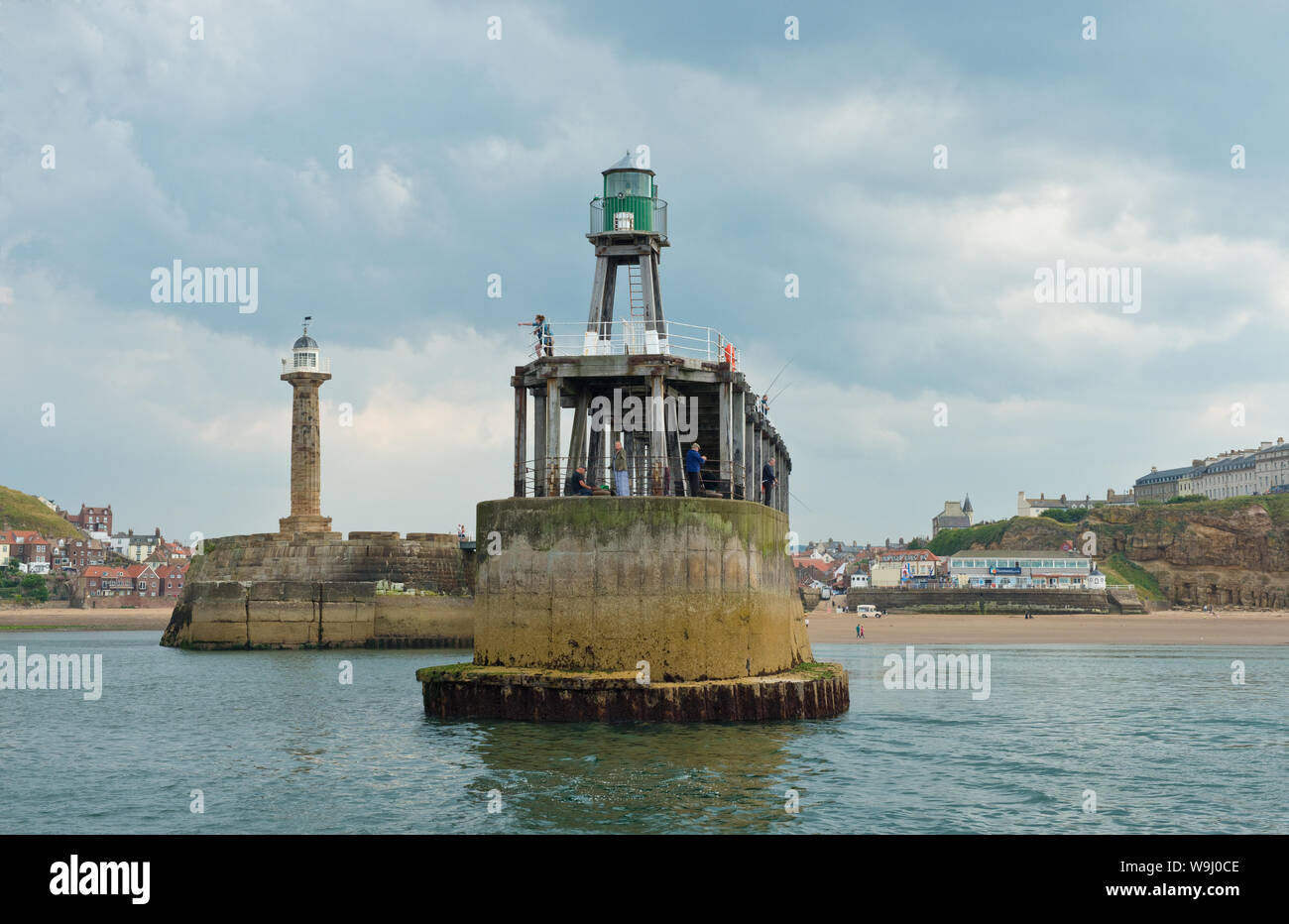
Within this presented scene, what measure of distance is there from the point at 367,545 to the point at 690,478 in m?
42.7

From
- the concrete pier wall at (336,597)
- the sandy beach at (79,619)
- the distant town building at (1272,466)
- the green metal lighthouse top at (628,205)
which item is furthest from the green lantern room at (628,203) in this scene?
the distant town building at (1272,466)

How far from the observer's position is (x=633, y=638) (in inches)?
951

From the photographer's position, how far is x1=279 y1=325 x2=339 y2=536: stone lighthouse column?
242ft

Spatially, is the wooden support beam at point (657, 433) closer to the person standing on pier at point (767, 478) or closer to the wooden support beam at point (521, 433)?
the wooden support beam at point (521, 433)

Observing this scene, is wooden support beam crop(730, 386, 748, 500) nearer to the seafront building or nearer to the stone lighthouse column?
the stone lighthouse column

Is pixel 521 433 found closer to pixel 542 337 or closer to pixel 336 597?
pixel 542 337

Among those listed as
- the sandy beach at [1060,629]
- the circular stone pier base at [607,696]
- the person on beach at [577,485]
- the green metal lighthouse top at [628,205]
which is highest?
the green metal lighthouse top at [628,205]

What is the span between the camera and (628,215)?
32219 millimetres

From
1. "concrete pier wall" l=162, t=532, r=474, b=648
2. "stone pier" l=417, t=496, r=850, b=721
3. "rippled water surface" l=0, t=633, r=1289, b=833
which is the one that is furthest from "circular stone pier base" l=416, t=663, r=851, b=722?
"concrete pier wall" l=162, t=532, r=474, b=648

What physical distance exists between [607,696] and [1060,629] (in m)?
77.8

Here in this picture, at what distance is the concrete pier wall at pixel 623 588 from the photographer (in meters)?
24.2

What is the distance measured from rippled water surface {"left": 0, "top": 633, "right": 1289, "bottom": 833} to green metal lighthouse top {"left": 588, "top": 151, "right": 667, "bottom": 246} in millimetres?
15107

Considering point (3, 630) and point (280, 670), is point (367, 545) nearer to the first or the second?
point (280, 670)
